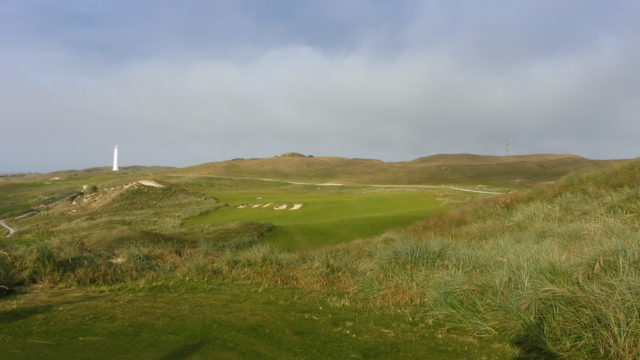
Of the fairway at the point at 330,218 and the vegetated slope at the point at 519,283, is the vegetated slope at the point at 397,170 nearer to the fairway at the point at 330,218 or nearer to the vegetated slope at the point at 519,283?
the fairway at the point at 330,218

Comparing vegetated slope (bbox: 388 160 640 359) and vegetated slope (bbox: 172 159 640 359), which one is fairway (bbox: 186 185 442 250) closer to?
vegetated slope (bbox: 172 159 640 359)

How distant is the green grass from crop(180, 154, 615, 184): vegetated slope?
79.1m

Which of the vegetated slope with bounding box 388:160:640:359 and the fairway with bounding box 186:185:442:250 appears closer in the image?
the vegetated slope with bounding box 388:160:640:359

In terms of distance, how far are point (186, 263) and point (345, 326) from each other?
519 cm

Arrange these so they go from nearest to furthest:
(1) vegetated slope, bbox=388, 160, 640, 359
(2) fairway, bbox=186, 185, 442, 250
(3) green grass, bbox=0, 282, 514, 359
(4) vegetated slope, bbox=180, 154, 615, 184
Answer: (3) green grass, bbox=0, 282, 514, 359 → (1) vegetated slope, bbox=388, 160, 640, 359 → (2) fairway, bbox=186, 185, 442, 250 → (4) vegetated slope, bbox=180, 154, 615, 184

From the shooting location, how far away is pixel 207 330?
5.01 m

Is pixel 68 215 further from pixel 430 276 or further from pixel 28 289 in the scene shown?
pixel 430 276

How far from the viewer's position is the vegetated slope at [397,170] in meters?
89.4

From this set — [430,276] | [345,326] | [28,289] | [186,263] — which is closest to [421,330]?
[345,326]

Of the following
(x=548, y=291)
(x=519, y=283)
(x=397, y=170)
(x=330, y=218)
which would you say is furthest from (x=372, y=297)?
(x=397, y=170)

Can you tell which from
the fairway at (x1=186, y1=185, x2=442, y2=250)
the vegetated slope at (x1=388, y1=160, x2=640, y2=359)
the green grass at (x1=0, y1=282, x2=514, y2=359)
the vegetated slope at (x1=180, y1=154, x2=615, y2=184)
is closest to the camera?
the green grass at (x1=0, y1=282, x2=514, y2=359)

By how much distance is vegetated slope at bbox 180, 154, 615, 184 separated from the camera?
89406 millimetres

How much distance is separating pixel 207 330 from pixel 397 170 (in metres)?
104

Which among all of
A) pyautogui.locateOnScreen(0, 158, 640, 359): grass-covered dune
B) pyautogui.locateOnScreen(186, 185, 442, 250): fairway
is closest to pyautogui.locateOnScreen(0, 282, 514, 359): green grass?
pyautogui.locateOnScreen(0, 158, 640, 359): grass-covered dune
